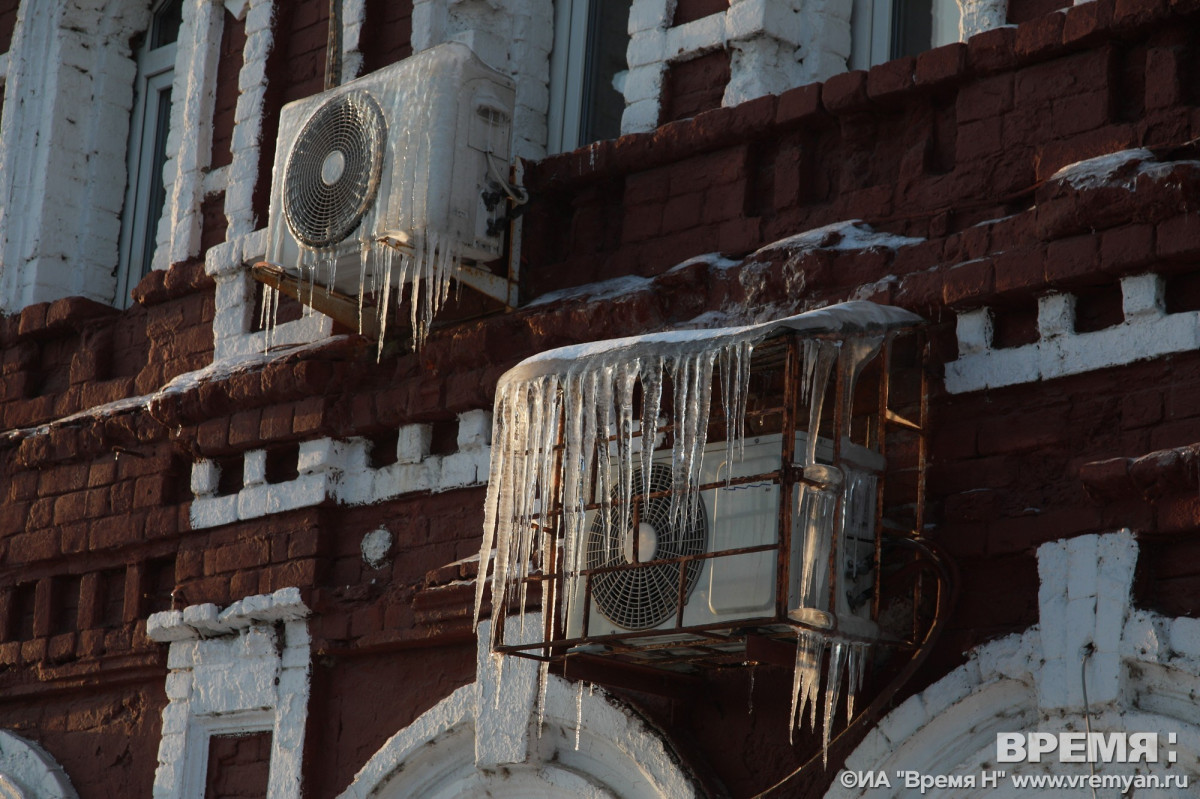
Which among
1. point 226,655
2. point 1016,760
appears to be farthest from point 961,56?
point 226,655

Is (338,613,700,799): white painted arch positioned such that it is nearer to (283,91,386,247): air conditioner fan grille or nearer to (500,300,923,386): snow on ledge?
(500,300,923,386): snow on ledge

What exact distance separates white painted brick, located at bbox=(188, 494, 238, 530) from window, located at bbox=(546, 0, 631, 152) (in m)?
1.86

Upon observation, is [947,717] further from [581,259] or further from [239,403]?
[239,403]

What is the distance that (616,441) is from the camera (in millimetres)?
6039

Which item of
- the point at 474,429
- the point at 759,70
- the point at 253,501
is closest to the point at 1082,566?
the point at 759,70

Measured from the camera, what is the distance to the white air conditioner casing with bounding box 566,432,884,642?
5.30 metres

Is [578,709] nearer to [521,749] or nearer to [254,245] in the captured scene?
[521,749]

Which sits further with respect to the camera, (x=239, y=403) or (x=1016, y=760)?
(x=239, y=403)

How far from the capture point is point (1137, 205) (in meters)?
5.29

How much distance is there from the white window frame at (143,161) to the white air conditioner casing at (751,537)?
4.38 meters

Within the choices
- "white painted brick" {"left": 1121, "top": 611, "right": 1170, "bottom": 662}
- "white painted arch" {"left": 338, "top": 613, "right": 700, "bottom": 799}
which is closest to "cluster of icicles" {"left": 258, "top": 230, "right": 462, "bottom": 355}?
"white painted arch" {"left": 338, "top": 613, "right": 700, "bottom": 799}

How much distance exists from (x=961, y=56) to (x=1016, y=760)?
213 cm

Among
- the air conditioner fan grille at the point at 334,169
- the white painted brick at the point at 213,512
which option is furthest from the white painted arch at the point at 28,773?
the air conditioner fan grille at the point at 334,169

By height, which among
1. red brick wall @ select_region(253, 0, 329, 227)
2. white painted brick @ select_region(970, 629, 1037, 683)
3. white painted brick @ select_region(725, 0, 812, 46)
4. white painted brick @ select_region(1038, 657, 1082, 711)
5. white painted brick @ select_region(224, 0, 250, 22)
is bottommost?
white painted brick @ select_region(1038, 657, 1082, 711)
